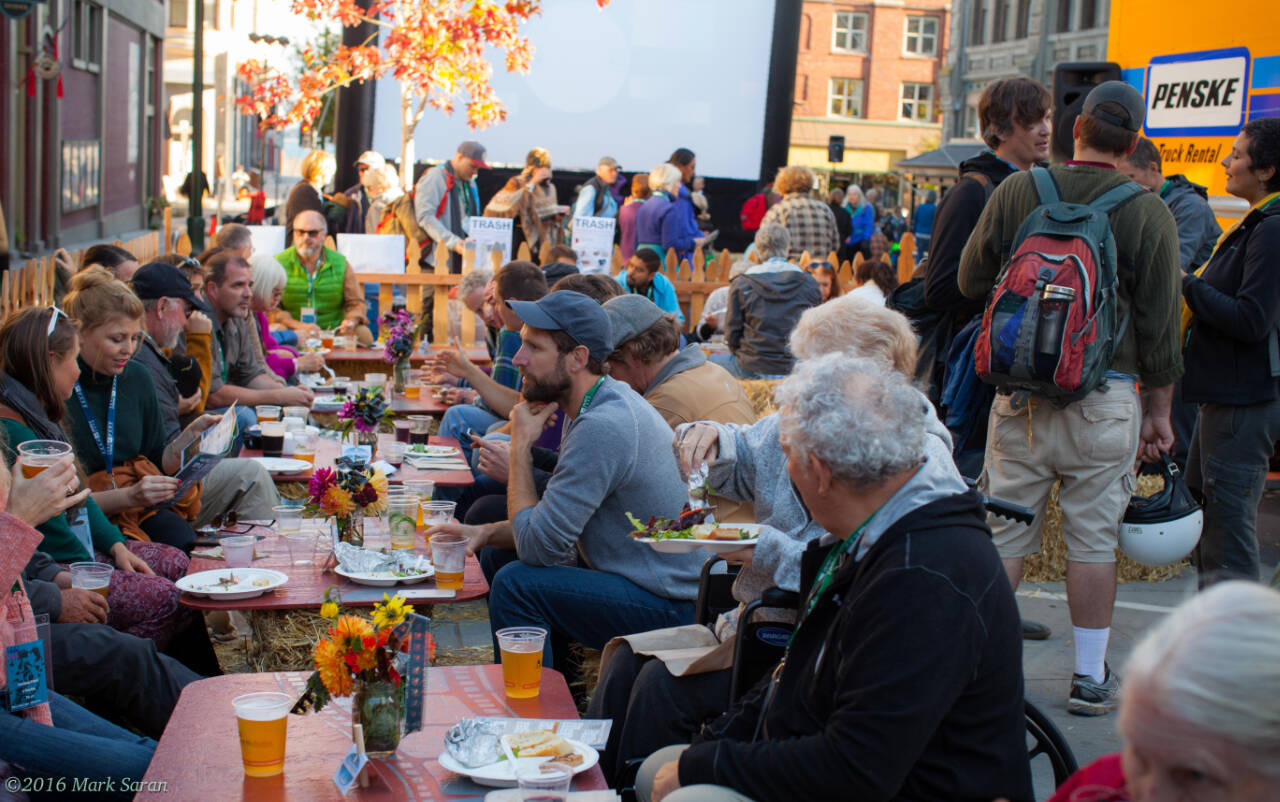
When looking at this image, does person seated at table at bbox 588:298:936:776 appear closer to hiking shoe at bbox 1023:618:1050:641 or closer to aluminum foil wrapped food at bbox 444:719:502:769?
aluminum foil wrapped food at bbox 444:719:502:769

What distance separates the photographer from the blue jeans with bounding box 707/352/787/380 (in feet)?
26.9

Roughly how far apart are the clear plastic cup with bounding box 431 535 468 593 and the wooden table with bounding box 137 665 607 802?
2.14 ft

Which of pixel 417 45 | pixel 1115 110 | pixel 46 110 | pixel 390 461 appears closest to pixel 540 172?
pixel 417 45

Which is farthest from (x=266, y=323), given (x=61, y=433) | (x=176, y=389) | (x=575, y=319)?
(x=575, y=319)

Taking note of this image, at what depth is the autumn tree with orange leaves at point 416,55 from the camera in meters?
13.4

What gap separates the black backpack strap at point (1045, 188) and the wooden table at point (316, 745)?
8.23 ft

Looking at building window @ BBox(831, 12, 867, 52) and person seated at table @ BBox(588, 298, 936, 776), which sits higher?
building window @ BBox(831, 12, 867, 52)

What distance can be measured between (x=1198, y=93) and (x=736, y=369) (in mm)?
3762

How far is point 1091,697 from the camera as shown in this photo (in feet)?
14.5

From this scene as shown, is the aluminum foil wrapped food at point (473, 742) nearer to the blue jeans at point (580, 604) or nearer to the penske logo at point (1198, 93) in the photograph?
the blue jeans at point (580, 604)

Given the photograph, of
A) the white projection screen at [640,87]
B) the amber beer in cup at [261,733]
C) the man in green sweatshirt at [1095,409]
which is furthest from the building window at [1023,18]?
the amber beer in cup at [261,733]

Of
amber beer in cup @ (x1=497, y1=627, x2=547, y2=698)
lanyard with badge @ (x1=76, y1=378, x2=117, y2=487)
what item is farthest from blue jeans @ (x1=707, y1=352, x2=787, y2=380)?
amber beer in cup @ (x1=497, y1=627, x2=547, y2=698)

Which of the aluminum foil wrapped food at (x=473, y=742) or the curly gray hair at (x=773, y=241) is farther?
the curly gray hair at (x=773, y=241)

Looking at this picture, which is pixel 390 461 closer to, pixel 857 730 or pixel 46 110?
pixel 857 730
